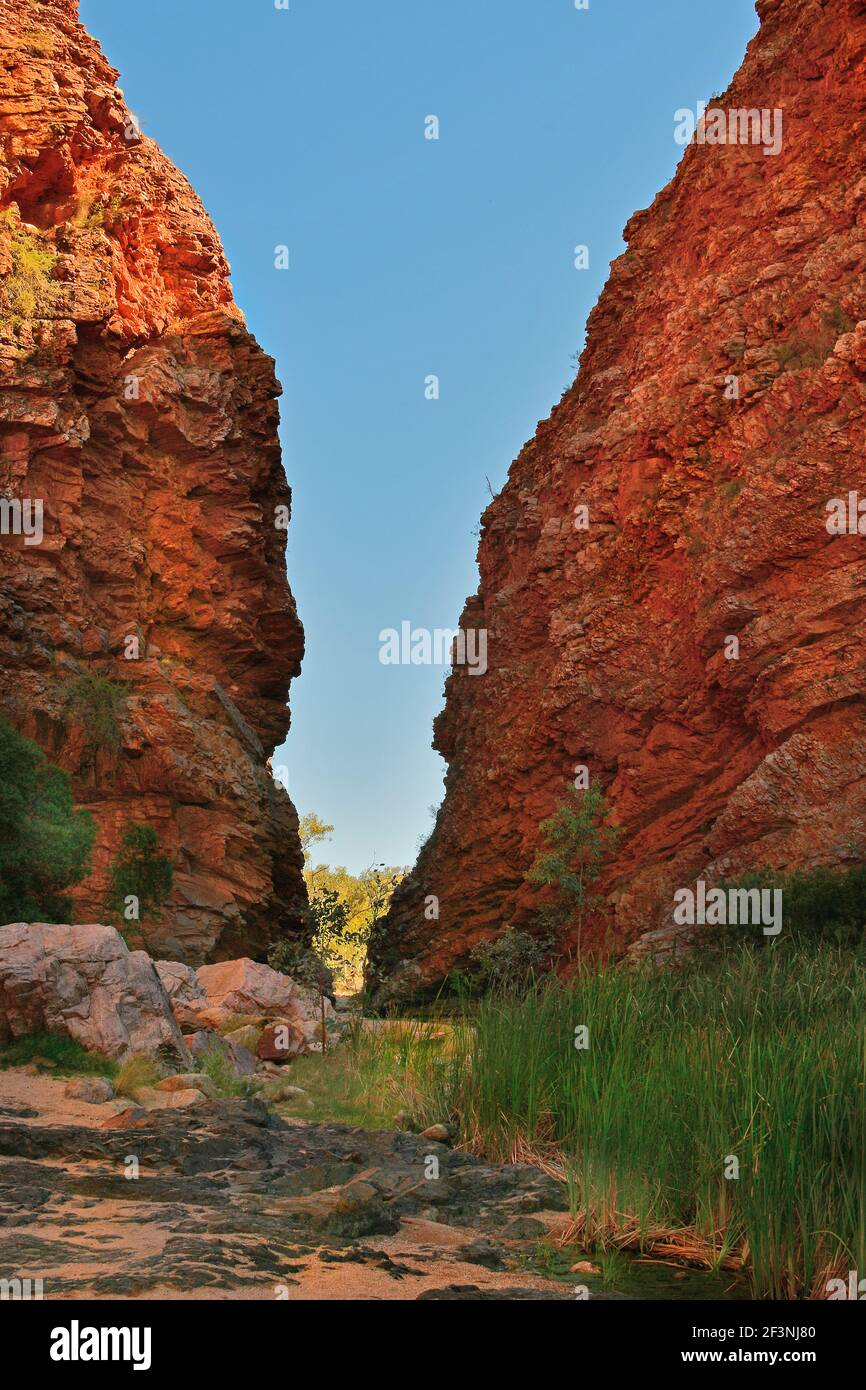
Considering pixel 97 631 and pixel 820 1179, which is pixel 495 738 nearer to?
pixel 97 631

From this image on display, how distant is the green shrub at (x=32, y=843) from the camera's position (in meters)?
22.6

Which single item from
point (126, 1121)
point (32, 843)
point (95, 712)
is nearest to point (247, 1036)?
point (126, 1121)

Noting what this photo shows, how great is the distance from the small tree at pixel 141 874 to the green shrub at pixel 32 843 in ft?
15.6

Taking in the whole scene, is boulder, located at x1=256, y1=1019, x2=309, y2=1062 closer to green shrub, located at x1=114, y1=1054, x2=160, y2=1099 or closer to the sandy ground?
green shrub, located at x1=114, y1=1054, x2=160, y2=1099

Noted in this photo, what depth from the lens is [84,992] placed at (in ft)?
44.8

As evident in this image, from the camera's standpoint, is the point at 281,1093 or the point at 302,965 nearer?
the point at 281,1093

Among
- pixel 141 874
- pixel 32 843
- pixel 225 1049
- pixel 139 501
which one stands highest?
pixel 139 501

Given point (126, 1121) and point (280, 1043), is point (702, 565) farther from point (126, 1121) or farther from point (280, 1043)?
point (126, 1121)

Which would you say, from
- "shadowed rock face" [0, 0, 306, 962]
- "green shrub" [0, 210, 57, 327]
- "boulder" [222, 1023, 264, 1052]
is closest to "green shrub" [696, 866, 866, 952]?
"boulder" [222, 1023, 264, 1052]

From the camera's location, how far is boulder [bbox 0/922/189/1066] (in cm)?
1309

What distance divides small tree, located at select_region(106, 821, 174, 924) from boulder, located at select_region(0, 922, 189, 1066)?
1611 cm

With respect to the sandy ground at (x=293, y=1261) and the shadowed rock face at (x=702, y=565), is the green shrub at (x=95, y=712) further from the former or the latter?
the sandy ground at (x=293, y=1261)

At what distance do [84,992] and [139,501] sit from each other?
87.5 ft

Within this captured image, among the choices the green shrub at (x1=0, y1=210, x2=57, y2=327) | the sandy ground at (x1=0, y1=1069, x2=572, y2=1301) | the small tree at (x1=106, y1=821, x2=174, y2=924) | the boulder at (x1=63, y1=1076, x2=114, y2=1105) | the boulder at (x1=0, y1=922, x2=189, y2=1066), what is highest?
the green shrub at (x1=0, y1=210, x2=57, y2=327)
